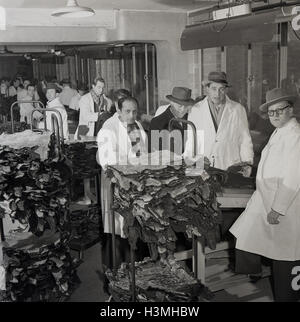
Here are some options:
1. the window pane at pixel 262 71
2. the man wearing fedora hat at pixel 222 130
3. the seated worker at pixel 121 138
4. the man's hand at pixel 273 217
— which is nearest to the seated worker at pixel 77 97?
the window pane at pixel 262 71

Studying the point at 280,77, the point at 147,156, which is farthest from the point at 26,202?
the point at 280,77

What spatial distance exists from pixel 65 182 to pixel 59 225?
0.20m

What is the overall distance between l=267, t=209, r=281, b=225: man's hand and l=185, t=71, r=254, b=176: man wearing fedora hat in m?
0.44

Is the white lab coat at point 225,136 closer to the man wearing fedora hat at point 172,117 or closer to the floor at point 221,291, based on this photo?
the man wearing fedora hat at point 172,117

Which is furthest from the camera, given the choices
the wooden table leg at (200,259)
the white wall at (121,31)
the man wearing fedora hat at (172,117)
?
the white wall at (121,31)

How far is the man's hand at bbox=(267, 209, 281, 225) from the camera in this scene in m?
2.38

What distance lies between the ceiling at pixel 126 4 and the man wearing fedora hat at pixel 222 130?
1258 millimetres

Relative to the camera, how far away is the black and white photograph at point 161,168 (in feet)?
5.98

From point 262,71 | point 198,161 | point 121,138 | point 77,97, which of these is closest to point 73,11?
point 121,138

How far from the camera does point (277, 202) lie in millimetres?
2361

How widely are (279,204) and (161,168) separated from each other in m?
0.89

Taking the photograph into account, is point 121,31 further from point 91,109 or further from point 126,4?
point 91,109

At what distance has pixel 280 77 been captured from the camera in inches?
139
